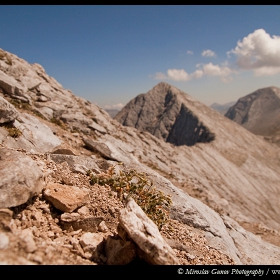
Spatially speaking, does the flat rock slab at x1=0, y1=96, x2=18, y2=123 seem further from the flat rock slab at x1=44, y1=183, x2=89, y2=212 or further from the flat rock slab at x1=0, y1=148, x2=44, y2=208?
the flat rock slab at x1=44, y1=183, x2=89, y2=212

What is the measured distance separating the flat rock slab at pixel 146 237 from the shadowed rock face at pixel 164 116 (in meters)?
87.0

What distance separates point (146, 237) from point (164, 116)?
4649 inches

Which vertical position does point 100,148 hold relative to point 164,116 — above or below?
below

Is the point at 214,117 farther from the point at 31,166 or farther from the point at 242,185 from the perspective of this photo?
the point at 31,166

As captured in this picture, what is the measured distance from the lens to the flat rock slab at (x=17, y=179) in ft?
18.9

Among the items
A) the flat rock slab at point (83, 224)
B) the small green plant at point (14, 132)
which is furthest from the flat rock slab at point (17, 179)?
the small green plant at point (14, 132)

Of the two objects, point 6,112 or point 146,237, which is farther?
point 6,112

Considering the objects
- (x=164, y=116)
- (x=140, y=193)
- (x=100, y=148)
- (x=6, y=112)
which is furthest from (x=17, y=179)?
(x=164, y=116)

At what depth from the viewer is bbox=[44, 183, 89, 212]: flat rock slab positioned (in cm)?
677

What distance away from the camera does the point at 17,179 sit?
19.7 ft

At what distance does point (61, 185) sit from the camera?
7.64 m

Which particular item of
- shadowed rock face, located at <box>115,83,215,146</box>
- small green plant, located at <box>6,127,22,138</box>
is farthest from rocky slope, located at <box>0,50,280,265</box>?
shadowed rock face, located at <box>115,83,215,146</box>

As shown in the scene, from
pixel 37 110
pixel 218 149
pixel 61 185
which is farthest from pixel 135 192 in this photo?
pixel 218 149

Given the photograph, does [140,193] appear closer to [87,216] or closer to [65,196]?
[87,216]
